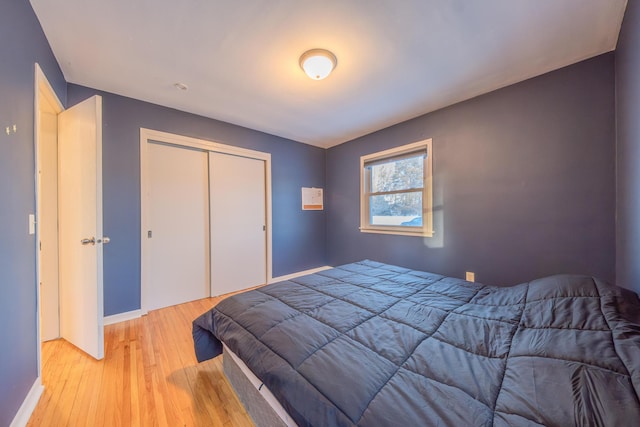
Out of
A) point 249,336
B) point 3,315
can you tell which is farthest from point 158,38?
point 249,336

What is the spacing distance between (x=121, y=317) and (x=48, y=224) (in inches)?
43.1

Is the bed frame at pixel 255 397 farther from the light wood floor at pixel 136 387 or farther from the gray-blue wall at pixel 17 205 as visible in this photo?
the gray-blue wall at pixel 17 205

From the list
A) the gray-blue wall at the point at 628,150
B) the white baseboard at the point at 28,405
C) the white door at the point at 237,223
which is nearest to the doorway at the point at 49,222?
the white baseboard at the point at 28,405

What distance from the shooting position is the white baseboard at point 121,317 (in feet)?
7.61

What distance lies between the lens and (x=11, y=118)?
1208 mm

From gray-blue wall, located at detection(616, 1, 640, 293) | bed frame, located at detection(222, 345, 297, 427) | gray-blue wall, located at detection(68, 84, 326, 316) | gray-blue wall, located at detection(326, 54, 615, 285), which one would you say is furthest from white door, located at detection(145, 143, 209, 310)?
gray-blue wall, located at detection(616, 1, 640, 293)

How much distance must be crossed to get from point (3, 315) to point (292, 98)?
254 centimetres

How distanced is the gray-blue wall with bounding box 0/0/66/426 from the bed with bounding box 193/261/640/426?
33.1 inches

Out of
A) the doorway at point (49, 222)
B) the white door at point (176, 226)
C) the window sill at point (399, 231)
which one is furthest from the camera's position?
the window sill at point (399, 231)

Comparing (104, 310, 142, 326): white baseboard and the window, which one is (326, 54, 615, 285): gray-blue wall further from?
(104, 310, 142, 326): white baseboard

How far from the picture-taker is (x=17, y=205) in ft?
4.18

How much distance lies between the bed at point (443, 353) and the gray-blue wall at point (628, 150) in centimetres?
56

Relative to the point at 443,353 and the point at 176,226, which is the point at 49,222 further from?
the point at 443,353

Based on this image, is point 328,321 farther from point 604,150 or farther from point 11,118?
point 604,150
